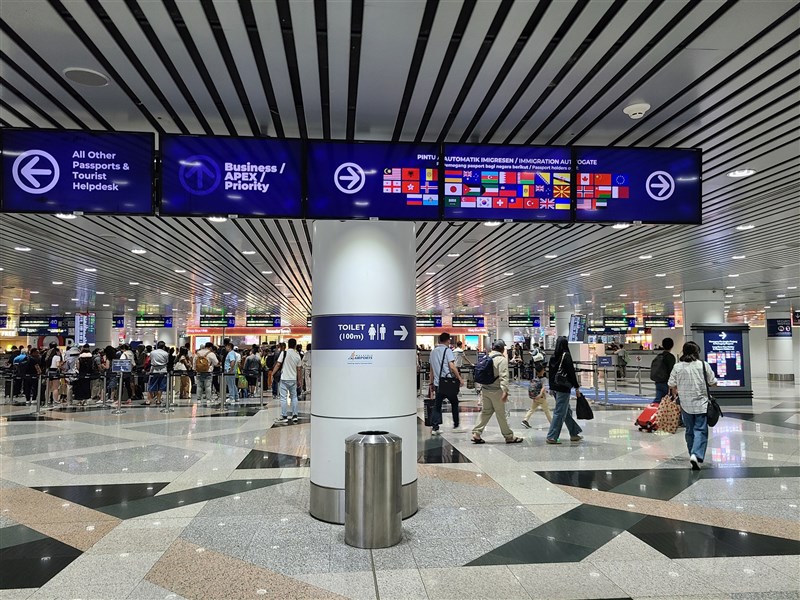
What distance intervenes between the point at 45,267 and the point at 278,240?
23.9ft

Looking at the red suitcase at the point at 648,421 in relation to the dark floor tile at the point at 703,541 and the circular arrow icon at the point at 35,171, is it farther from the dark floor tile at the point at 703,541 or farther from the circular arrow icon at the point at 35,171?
→ the circular arrow icon at the point at 35,171

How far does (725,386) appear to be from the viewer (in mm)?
16312

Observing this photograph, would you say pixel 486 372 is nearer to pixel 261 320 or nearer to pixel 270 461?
pixel 270 461

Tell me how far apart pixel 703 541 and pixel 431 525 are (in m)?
2.31

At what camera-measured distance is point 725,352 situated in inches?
651

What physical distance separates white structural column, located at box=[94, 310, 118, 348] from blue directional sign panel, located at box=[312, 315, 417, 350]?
86.8 feet

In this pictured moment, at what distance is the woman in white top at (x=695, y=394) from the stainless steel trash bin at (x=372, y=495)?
15.7ft

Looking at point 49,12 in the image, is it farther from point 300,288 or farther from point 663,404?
Answer: point 300,288

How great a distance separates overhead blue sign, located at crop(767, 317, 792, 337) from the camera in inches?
1091

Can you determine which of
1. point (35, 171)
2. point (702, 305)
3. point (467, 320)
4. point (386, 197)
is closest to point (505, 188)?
point (386, 197)

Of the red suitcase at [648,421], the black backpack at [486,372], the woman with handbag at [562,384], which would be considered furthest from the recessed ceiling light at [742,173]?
the red suitcase at [648,421]

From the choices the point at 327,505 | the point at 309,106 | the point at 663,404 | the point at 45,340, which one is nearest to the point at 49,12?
the point at 309,106

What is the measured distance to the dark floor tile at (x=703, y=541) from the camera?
4.49m

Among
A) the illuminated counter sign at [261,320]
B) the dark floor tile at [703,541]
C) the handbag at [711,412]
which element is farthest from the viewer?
the illuminated counter sign at [261,320]
